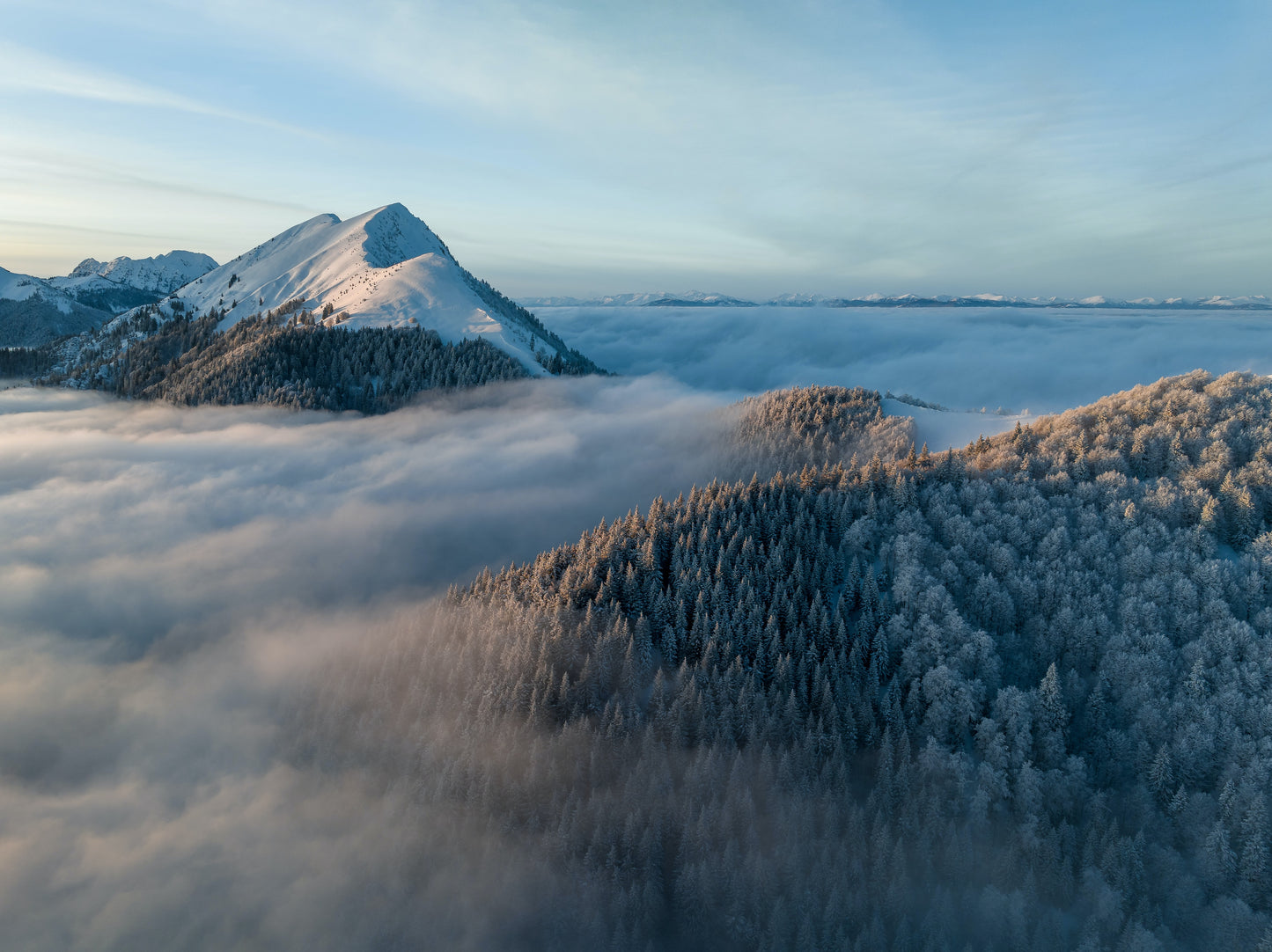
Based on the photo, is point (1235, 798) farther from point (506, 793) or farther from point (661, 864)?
point (506, 793)

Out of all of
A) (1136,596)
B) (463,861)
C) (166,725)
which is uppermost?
(1136,596)

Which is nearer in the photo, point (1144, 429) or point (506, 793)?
point (506, 793)

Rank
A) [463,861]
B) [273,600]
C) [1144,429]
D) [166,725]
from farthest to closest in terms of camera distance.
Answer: [273,600], [166,725], [1144,429], [463,861]

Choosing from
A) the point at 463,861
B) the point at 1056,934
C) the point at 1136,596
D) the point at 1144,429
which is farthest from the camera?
the point at 1144,429

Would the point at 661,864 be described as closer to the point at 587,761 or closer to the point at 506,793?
the point at 587,761

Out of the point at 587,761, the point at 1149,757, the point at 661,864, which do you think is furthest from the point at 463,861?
the point at 1149,757

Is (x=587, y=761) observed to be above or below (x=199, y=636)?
above

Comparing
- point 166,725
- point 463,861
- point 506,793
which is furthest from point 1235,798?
point 166,725
